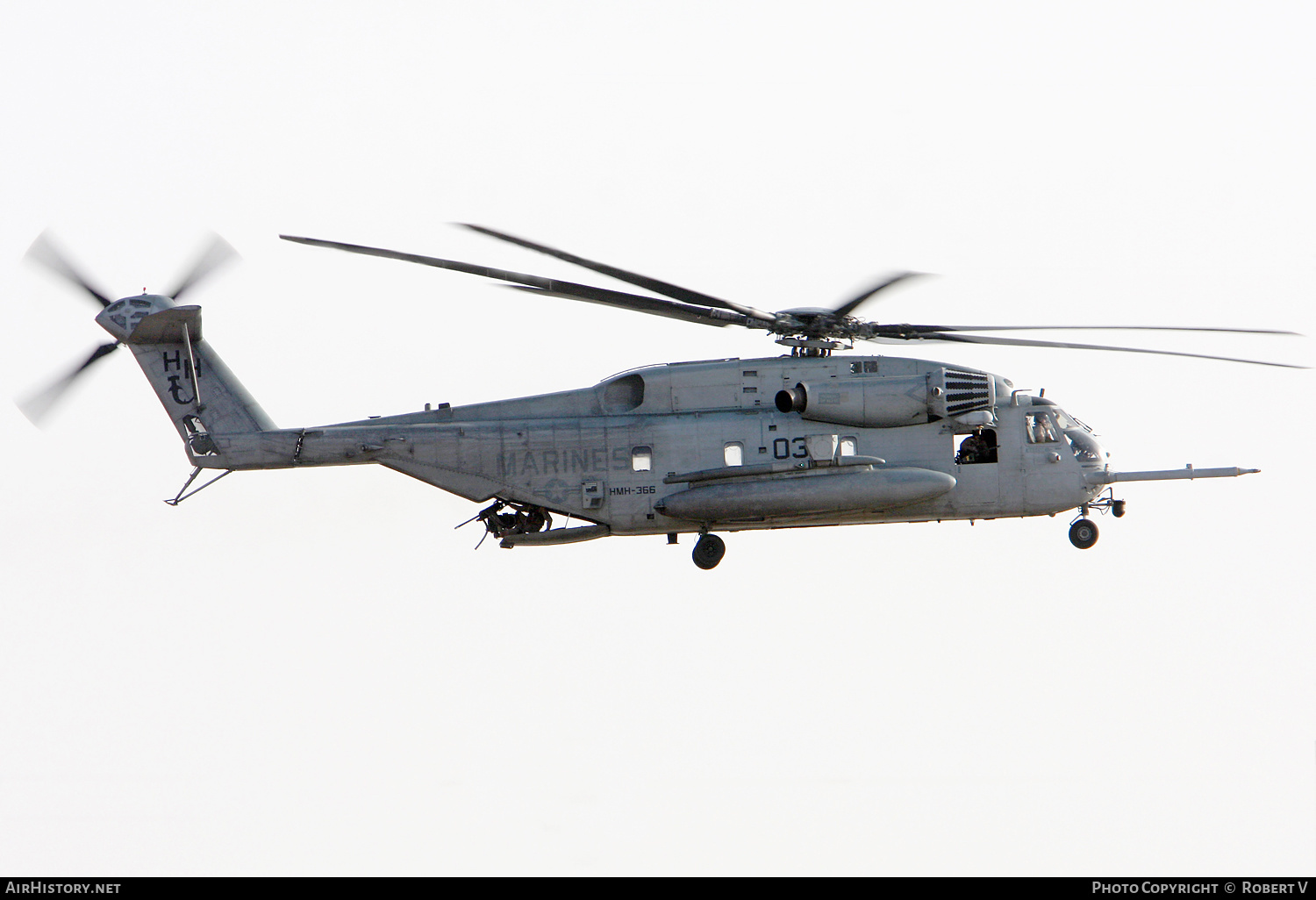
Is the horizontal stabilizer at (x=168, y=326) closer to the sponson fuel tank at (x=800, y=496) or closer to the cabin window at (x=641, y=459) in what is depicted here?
the cabin window at (x=641, y=459)

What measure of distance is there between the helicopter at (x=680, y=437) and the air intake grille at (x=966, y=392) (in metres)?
0.03

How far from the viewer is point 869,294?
22344mm

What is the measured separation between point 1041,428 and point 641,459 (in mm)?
6945

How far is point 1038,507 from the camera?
24.7 meters

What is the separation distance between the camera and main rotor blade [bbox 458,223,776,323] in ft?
62.4

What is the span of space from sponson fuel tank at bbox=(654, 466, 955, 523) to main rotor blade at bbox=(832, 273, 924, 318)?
257cm

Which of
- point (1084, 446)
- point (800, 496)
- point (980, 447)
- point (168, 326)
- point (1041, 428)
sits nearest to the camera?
point (800, 496)

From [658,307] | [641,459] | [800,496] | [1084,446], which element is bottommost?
[800,496]

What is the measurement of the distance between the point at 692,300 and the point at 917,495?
5.02 m

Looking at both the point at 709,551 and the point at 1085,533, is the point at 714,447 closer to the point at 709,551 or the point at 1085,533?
the point at 709,551

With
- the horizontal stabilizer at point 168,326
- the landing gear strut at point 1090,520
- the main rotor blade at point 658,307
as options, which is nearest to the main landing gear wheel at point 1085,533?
the landing gear strut at point 1090,520

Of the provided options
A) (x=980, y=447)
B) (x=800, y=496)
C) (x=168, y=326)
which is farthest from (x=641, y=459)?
(x=168, y=326)
